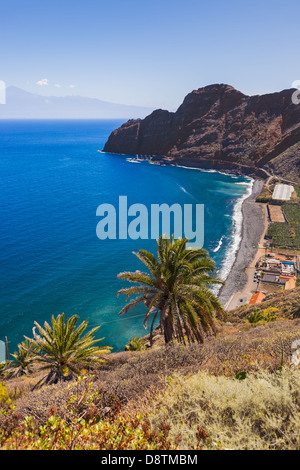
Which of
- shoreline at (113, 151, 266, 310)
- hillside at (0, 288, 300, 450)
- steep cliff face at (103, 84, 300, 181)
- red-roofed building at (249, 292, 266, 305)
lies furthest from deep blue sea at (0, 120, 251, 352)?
hillside at (0, 288, 300, 450)

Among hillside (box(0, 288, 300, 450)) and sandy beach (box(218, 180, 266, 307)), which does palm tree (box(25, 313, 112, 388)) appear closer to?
hillside (box(0, 288, 300, 450))

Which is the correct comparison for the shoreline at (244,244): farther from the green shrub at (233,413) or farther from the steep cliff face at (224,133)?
the green shrub at (233,413)

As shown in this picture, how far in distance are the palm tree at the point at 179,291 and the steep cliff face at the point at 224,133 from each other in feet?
334

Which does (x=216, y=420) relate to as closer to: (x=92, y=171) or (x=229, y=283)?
(x=229, y=283)

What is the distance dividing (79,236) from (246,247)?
34.5 meters

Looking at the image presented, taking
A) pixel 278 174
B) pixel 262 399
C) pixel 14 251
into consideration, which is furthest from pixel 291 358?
pixel 278 174

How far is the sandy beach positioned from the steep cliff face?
110 feet

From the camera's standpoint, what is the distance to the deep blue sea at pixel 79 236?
38.6 meters

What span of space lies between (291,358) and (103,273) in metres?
41.1

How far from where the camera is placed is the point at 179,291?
45.9ft

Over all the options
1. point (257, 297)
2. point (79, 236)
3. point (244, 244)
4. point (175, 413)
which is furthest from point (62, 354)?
point (244, 244)

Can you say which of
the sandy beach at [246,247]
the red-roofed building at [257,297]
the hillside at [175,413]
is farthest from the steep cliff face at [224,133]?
the hillside at [175,413]

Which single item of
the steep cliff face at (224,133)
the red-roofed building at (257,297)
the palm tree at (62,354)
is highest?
the steep cliff face at (224,133)

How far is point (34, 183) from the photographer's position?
104062 mm
